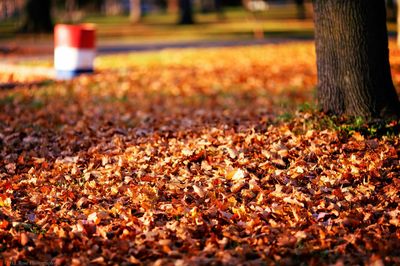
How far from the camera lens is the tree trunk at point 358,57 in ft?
23.8

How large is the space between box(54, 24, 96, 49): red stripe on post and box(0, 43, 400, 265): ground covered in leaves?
4.55 metres

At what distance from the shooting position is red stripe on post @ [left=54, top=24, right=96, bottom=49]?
1447 centimetres

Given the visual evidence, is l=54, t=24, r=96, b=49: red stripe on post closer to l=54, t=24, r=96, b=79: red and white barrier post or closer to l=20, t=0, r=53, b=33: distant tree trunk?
l=54, t=24, r=96, b=79: red and white barrier post

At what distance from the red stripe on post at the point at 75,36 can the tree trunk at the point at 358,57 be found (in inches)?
322

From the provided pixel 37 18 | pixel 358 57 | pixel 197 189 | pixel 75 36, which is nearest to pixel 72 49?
pixel 75 36

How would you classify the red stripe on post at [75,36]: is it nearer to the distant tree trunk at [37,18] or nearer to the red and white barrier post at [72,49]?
the red and white barrier post at [72,49]

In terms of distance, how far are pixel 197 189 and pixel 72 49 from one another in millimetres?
9514

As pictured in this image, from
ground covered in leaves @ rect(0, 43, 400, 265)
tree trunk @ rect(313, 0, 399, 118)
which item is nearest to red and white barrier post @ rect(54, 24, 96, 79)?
ground covered in leaves @ rect(0, 43, 400, 265)

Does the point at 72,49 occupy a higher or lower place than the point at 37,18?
lower

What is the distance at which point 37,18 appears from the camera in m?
30.8

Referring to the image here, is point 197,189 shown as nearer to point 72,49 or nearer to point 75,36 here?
point 72,49

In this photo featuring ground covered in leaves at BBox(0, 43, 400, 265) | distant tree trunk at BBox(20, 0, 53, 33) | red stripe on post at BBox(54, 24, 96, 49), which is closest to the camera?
ground covered in leaves at BBox(0, 43, 400, 265)

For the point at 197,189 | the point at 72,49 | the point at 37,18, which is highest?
the point at 37,18

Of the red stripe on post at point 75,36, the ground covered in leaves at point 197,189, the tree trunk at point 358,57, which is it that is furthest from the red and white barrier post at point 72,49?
the tree trunk at point 358,57
